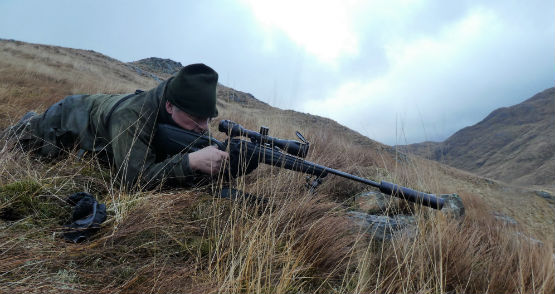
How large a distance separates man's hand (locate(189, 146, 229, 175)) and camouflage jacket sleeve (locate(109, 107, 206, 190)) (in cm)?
6

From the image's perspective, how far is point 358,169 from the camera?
5.07 metres

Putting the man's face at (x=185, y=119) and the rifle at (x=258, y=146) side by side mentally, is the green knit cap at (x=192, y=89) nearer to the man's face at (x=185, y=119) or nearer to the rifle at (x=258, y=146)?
the man's face at (x=185, y=119)

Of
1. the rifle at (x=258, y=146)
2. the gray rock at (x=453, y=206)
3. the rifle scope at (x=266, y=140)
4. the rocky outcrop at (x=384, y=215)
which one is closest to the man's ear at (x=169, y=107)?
the rifle at (x=258, y=146)

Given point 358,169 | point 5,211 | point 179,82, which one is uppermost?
Answer: point 179,82

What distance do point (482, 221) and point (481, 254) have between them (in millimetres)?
1623

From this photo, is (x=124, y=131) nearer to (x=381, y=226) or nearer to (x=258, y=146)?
(x=258, y=146)

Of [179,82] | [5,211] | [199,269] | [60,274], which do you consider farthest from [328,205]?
[5,211]

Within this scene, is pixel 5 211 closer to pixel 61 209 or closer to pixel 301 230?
pixel 61 209

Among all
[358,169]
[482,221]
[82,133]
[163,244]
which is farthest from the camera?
[358,169]

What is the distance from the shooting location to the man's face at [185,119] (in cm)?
276

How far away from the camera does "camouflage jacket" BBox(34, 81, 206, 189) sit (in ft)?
8.21

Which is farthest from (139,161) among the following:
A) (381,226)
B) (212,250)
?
(381,226)

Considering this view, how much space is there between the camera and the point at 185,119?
9.12ft

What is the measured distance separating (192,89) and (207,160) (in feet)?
2.32
